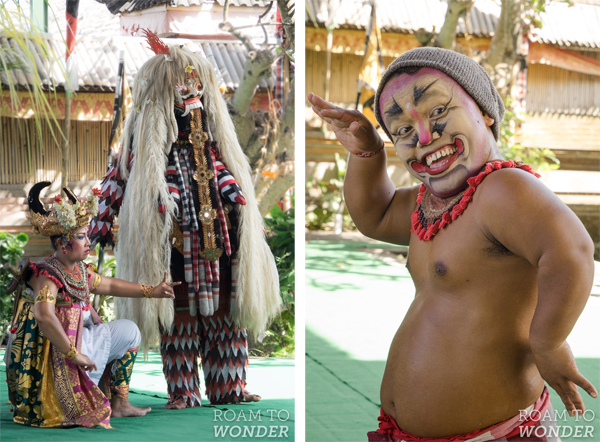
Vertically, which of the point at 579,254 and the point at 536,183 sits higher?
the point at 536,183

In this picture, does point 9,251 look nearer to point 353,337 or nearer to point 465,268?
point 465,268

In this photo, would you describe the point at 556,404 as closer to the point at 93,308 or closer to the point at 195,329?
the point at 195,329

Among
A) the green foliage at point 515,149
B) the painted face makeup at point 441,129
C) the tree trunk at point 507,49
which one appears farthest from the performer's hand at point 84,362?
the tree trunk at point 507,49

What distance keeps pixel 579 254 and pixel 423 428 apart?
1.73 feet

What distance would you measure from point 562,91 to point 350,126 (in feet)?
13.6

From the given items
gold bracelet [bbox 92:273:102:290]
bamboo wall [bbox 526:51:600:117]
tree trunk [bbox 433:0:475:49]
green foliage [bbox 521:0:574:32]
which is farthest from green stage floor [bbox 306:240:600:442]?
green foliage [bbox 521:0:574:32]

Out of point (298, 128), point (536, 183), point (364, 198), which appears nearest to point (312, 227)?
point (298, 128)

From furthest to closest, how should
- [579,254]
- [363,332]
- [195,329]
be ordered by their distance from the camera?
[363,332] < [195,329] < [579,254]

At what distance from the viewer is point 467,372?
1.37m

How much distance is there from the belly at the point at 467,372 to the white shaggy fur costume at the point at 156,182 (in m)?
1.02

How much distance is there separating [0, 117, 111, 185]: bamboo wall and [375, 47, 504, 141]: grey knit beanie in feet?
4.04

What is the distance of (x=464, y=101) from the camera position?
1.39 meters

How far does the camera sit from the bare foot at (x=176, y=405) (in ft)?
7.43

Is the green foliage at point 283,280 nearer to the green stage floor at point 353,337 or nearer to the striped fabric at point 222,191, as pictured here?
the striped fabric at point 222,191
